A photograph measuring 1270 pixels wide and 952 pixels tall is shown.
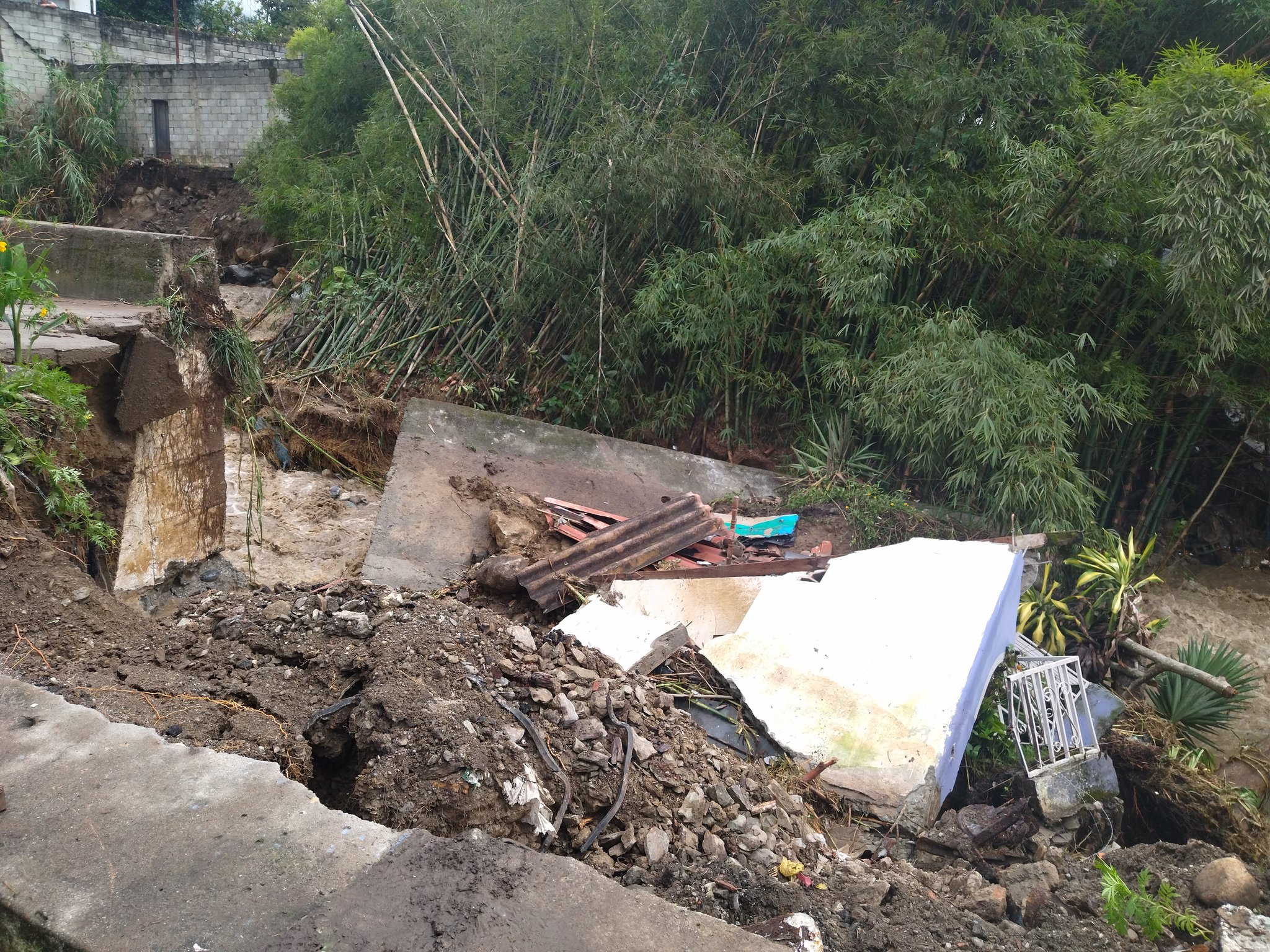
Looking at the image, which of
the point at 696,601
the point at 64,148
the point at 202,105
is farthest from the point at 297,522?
the point at 202,105

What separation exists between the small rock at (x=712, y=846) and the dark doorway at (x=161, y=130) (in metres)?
12.9

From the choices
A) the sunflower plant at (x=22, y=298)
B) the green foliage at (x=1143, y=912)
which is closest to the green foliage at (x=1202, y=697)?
the green foliage at (x=1143, y=912)

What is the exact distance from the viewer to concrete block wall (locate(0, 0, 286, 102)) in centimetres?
1215

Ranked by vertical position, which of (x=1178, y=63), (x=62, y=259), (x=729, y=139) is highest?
(x=1178, y=63)

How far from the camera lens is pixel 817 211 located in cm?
611

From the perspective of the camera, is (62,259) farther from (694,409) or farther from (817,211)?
(817,211)

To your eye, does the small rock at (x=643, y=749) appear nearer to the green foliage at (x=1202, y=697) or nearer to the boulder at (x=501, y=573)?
the boulder at (x=501, y=573)

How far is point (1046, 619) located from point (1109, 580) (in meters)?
0.50

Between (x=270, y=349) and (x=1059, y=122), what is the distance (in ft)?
19.6

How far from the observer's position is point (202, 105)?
12211mm

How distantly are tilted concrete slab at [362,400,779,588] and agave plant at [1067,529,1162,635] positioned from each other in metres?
1.78

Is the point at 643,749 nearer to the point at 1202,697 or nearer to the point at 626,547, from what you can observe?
the point at 626,547

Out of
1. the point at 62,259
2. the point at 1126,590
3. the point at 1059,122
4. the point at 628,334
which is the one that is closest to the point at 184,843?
the point at 62,259

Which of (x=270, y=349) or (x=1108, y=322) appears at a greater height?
(x=1108, y=322)
